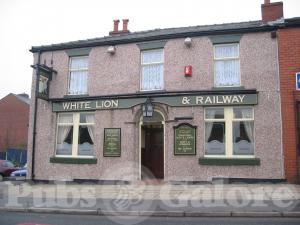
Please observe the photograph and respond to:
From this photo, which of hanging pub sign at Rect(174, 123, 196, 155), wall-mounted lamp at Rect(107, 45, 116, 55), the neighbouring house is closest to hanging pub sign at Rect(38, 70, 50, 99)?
wall-mounted lamp at Rect(107, 45, 116, 55)

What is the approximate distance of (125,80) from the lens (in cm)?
1438

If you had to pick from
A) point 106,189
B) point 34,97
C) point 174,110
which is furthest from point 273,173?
point 34,97

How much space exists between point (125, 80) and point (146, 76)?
98 cm

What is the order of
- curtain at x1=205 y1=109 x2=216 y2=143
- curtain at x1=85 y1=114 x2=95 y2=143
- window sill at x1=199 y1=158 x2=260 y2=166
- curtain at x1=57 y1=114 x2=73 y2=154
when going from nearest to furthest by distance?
window sill at x1=199 y1=158 x2=260 y2=166 < curtain at x1=205 y1=109 x2=216 y2=143 < curtain at x1=85 y1=114 x2=95 y2=143 < curtain at x1=57 y1=114 x2=73 y2=154

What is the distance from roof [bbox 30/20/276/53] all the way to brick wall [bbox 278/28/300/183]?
842 millimetres

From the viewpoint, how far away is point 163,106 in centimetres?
1362

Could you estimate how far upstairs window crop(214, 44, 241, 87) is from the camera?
1332cm

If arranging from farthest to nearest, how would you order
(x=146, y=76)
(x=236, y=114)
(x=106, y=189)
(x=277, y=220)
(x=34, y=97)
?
(x=34, y=97) < (x=146, y=76) < (x=236, y=114) < (x=106, y=189) < (x=277, y=220)

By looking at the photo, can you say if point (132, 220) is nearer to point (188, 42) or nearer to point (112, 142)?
point (112, 142)

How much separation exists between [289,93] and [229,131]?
277 centimetres

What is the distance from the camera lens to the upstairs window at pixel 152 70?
1410cm

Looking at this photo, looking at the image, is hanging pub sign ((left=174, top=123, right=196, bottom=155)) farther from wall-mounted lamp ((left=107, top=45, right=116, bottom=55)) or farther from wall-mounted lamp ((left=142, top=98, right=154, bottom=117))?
wall-mounted lamp ((left=107, top=45, right=116, bottom=55))

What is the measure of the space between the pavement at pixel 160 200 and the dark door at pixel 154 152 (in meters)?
1.49

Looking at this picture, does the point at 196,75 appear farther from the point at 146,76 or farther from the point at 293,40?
the point at 293,40
